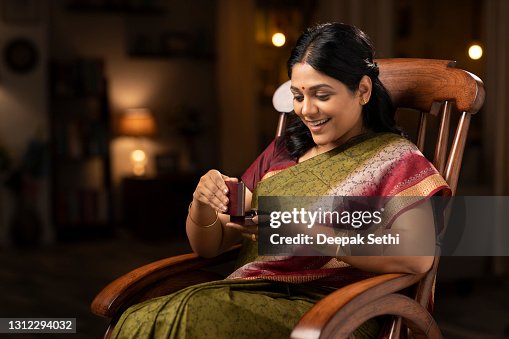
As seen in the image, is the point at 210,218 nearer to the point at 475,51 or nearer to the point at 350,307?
the point at 350,307

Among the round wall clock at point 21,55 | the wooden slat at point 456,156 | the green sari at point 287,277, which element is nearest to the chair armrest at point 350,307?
the green sari at point 287,277

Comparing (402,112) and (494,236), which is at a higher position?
(402,112)

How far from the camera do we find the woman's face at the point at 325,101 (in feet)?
5.01

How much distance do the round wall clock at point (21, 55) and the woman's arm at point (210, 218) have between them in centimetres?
432

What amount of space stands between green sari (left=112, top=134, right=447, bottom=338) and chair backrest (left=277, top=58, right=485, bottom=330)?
0.35 ft

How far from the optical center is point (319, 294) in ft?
5.19

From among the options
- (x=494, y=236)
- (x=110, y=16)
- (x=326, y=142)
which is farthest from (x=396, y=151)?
(x=110, y=16)

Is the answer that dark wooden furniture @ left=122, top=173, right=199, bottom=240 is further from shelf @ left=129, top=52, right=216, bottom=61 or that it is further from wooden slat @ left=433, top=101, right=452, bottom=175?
wooden slat @ left=433, top=101, right=452, bottom=175

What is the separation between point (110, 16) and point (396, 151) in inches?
204

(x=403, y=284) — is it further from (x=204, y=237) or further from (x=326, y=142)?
(x=204, y=237)

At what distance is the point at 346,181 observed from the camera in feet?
5.28

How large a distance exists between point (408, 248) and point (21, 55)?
478 centimetres

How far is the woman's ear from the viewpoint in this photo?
5.14 ft

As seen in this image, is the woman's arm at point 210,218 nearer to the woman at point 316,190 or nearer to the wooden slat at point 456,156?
the woman at point 316,190
